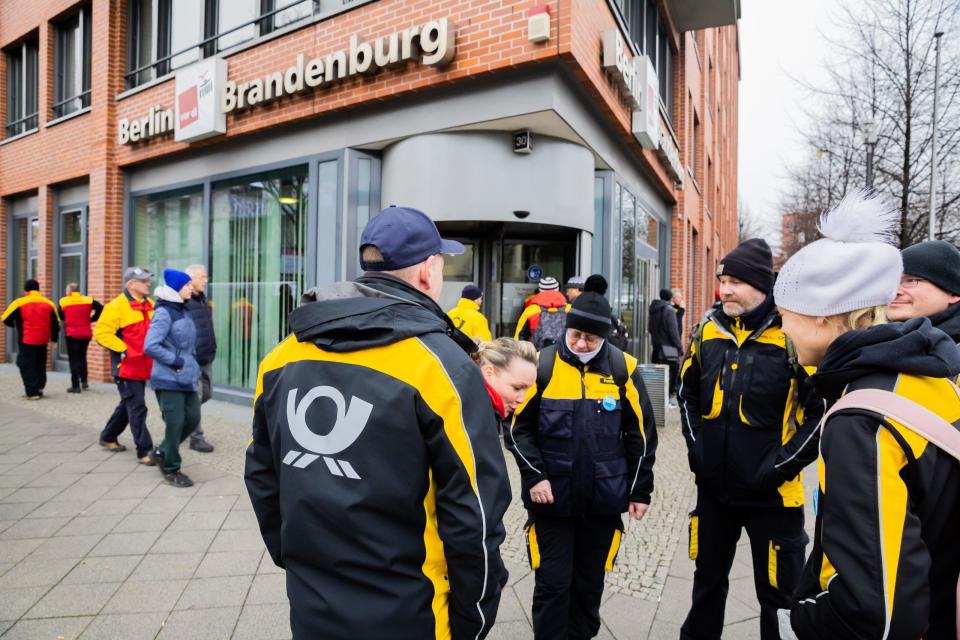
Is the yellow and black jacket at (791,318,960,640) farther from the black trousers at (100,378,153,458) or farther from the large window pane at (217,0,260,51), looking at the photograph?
the large window pane at (217,0,260,51)

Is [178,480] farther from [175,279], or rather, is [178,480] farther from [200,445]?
[175,279]

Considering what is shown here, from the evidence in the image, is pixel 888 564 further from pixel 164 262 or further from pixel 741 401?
pixel 164 262

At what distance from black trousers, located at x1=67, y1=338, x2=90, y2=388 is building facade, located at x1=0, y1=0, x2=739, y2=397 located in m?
1.02

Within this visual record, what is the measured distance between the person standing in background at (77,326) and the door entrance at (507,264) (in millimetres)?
6268

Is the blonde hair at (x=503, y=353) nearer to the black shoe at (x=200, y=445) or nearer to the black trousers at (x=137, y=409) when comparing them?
the black trousers at (x=137, y=409)

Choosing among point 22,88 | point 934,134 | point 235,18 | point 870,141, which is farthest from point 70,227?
point 934,134

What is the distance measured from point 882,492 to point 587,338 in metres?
1.66

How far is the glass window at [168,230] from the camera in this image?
10852mm

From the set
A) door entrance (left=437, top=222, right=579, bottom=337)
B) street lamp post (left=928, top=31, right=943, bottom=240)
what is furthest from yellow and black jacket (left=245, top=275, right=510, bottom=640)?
street lamp post (left=928, top=31, right=943, bottom=240)

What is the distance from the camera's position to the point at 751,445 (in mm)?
2832

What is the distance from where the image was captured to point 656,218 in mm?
13438

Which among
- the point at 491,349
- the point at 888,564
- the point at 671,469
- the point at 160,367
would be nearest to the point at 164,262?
the point at 160,367

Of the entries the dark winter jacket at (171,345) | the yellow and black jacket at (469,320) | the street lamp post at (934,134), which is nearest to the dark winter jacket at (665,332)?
the yellow and black jacket at (469,320)

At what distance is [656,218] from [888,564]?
41.8 ft
